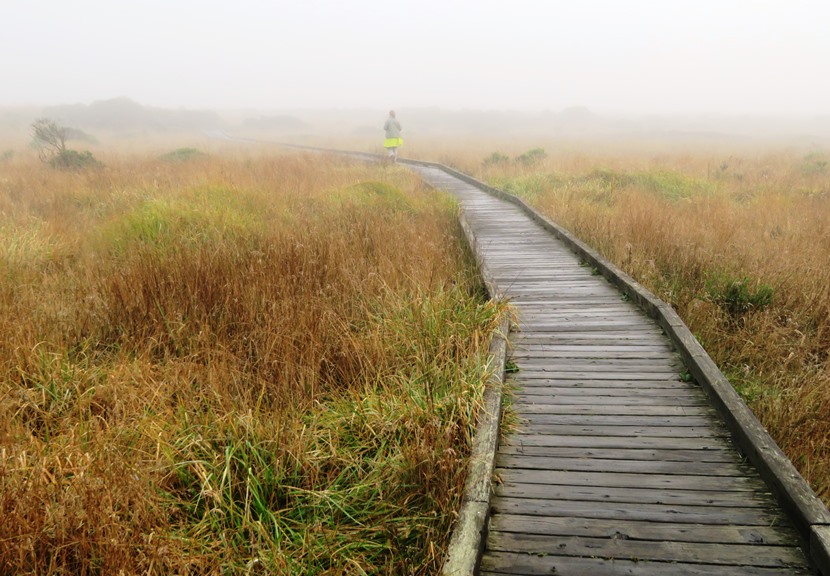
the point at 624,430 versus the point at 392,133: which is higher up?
the point at 392,133

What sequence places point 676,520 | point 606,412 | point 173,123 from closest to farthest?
1. point 676,520
2. point 606,412
3. point 173,123

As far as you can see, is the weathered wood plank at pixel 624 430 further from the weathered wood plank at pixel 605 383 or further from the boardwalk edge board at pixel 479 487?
the weathered wood plank at pixel 605 383

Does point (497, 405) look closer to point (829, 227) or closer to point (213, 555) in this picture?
point (213, 555)

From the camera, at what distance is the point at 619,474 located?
3064 mm

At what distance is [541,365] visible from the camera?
4398 millimetres

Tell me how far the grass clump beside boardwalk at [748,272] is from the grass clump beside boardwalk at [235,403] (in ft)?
6.55

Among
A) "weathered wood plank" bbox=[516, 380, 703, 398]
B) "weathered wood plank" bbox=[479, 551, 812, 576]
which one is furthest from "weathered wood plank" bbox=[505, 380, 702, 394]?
"weathered wood plank" bbox=[479, 551, 812, 576]

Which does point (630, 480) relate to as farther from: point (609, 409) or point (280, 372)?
point (280, 372)

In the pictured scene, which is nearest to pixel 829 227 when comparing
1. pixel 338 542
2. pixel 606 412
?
pixel 606 412

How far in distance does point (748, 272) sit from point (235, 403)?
5.58m

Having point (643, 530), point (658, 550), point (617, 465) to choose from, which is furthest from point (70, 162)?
point (658, 550)

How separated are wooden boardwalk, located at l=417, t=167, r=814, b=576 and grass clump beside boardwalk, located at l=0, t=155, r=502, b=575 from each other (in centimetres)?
39

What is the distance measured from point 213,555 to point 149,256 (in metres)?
3.92

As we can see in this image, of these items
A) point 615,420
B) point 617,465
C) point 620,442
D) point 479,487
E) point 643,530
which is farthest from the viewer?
point 615,420
